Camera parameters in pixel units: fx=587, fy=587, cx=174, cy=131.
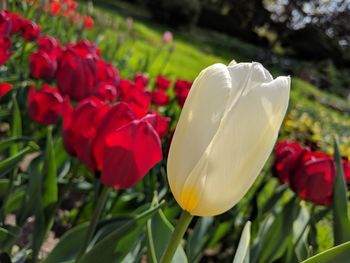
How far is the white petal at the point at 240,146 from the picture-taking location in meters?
0.67

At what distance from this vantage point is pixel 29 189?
143cm

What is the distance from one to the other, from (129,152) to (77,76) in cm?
76

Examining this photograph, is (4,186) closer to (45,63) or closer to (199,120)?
(45,63)

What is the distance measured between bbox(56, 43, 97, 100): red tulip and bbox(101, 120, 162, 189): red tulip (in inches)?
28.1

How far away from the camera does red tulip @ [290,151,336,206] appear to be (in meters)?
1.56

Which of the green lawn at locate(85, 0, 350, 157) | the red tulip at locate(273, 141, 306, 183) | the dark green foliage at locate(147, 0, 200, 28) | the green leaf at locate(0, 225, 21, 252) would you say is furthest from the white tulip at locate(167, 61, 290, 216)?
the dark green foliage at locate(147, 0, 200, 28)

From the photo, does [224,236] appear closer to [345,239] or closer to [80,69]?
[80,69]

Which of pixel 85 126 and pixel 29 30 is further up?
pixel 85 126

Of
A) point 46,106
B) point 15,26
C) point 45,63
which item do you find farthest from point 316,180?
point 15,26

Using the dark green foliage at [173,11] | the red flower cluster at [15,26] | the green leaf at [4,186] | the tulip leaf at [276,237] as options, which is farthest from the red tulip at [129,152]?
the dark green foliage at [173,11]

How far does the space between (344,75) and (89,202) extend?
20.9m

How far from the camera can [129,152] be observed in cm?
103

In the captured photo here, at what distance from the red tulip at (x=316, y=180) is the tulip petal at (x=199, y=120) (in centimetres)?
91

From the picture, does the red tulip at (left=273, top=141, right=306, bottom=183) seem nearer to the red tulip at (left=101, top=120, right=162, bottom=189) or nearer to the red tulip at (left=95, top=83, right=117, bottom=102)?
the red tulip at (left=95, top=83, right=117, bottom=102)
